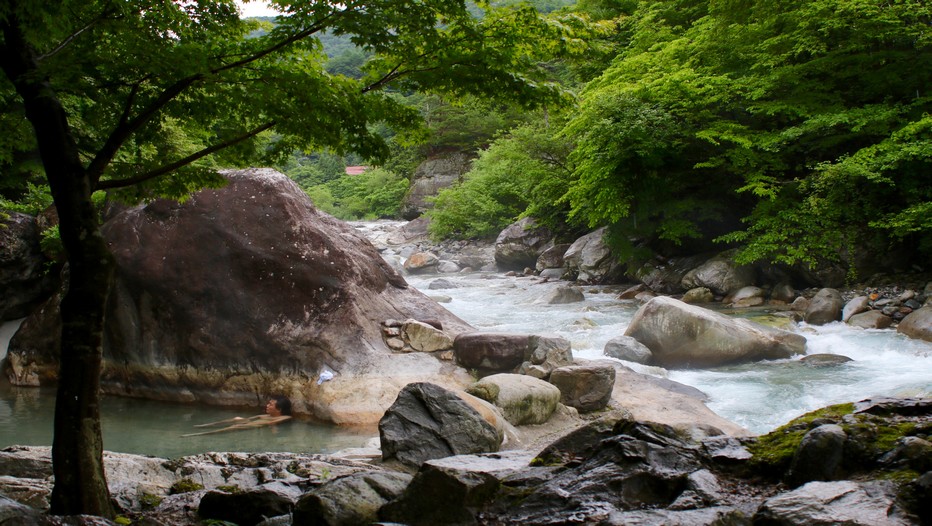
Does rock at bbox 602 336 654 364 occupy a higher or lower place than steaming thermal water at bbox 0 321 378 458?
higher

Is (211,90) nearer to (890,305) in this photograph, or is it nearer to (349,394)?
(349,394)

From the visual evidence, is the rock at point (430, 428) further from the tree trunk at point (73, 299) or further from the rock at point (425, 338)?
the rock at point (425, 338)

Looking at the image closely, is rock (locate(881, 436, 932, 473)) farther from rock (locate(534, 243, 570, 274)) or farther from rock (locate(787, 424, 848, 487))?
rock (locate(534, 243, 570, 274))

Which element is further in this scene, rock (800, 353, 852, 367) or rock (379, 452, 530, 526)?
rock (800, 353, 852, 367)

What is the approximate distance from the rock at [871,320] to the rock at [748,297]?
2956 mm

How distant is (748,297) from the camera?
622 inches

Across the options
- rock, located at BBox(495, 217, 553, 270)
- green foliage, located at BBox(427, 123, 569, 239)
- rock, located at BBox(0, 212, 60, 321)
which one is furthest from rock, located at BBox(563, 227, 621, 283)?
rock, located at BBox(0, 212, 60, 321)

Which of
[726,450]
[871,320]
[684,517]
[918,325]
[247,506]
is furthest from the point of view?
[871,320]

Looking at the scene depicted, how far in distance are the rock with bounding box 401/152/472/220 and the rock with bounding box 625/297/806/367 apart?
107ft

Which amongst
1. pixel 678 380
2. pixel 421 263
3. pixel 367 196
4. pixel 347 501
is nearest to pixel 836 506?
pixel 347 501

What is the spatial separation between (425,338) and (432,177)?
117ft

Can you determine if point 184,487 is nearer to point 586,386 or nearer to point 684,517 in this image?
point 684,517

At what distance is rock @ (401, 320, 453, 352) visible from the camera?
9.63m

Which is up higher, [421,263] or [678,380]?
[421,263]
